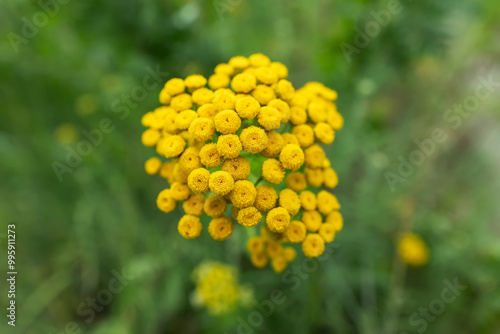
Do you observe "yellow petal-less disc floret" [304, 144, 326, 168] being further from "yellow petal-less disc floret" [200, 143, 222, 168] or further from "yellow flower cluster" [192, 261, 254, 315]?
"yellow flower cluster" [192, 261, 254, 315]

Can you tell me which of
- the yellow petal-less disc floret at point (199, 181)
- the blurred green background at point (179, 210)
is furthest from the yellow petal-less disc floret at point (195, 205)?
the blurred green background at point (179, 210)

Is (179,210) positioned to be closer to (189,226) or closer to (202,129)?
(189,226)

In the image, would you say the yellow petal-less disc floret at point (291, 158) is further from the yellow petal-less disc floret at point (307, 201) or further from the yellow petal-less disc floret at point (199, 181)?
the yellow petal-less disc floret at point (199, 181)

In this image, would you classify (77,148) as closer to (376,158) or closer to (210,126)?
(210,126)

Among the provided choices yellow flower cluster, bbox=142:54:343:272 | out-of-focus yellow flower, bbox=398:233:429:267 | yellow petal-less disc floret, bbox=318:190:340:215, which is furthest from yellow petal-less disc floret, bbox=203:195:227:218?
out-of-focus yellow flower, bbox=398:233:429:267

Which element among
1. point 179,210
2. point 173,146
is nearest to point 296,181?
point 173,146

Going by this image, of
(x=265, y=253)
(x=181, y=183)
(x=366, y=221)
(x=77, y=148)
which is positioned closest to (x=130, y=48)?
(x=77, y=148)
